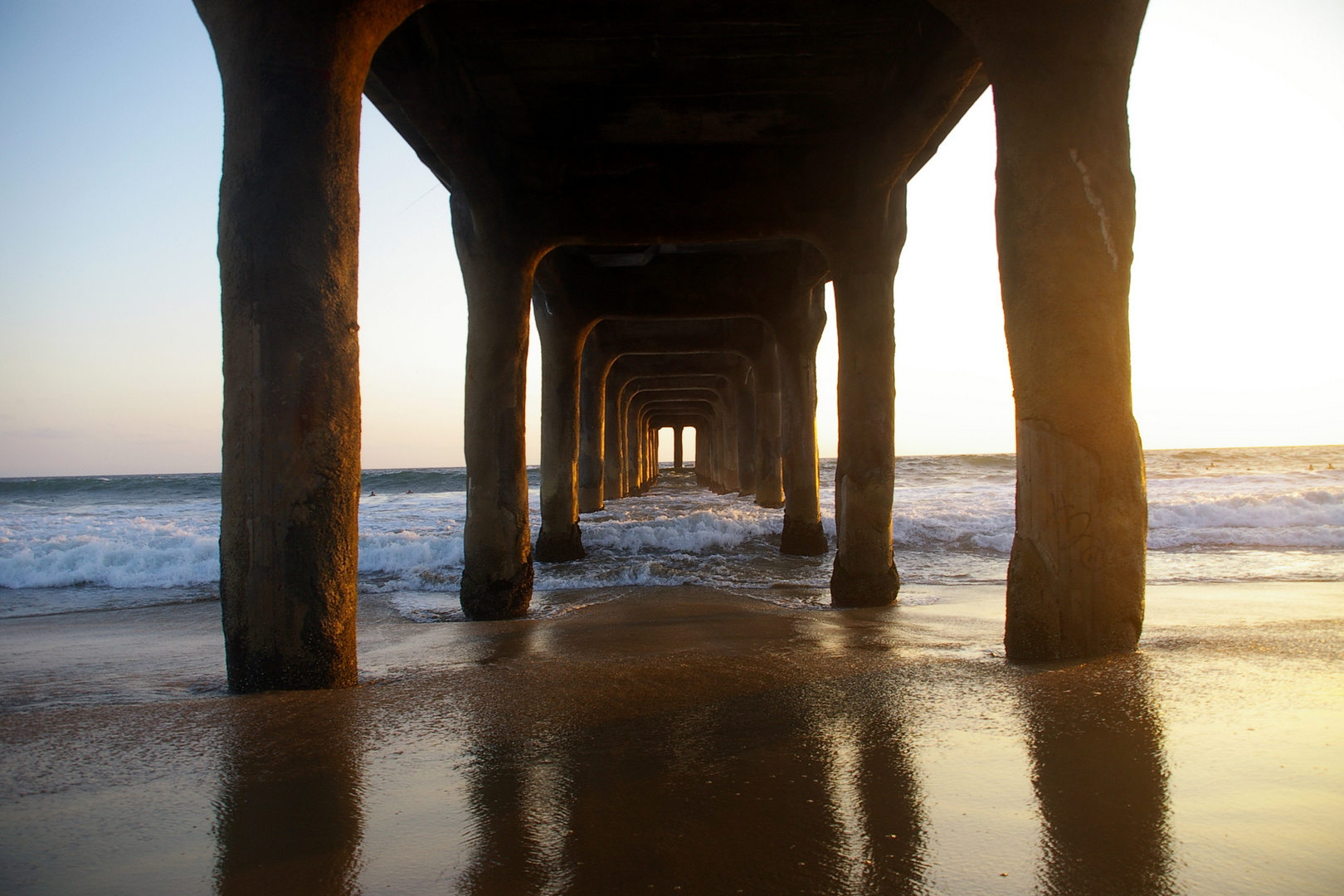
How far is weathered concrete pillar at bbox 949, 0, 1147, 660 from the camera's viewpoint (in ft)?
9.73

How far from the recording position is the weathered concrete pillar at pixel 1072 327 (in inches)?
117

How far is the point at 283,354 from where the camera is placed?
8.92ft

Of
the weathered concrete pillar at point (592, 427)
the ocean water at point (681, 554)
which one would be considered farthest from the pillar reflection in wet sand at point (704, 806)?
the weathered concrete pillar at point (592, 427)

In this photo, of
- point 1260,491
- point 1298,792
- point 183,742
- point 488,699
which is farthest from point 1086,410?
point 1260,491

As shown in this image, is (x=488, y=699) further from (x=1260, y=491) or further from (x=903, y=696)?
(x=1260, y=491)

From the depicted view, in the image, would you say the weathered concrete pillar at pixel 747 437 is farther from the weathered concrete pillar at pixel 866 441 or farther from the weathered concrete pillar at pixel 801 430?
the weathered concrete pillar at pixel 866 441

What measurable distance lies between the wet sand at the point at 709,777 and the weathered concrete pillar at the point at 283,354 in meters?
0.31

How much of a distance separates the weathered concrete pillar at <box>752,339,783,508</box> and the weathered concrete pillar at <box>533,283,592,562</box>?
459cm

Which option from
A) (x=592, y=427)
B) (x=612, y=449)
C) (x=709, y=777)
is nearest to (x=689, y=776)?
(x=709, y=777)

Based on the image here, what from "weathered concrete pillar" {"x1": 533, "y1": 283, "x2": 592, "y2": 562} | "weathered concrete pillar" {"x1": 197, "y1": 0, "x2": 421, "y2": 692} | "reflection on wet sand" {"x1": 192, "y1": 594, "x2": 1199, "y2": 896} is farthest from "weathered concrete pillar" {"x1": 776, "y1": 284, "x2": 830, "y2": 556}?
"weathered concrete pillar" {"x1": 197, "y1": 0, "x2": 421, "y2": 692}

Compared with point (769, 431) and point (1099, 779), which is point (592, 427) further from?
point (1099, 779)

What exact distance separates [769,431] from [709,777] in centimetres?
1312

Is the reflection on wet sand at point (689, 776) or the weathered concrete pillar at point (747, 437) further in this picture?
the weathered concrete pillar at point (747, 437)

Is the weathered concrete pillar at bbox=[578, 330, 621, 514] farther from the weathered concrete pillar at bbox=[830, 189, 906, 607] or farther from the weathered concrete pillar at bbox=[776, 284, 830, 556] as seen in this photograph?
the weathered concrete pillar at bbox=[830, 189, 906, 607]
